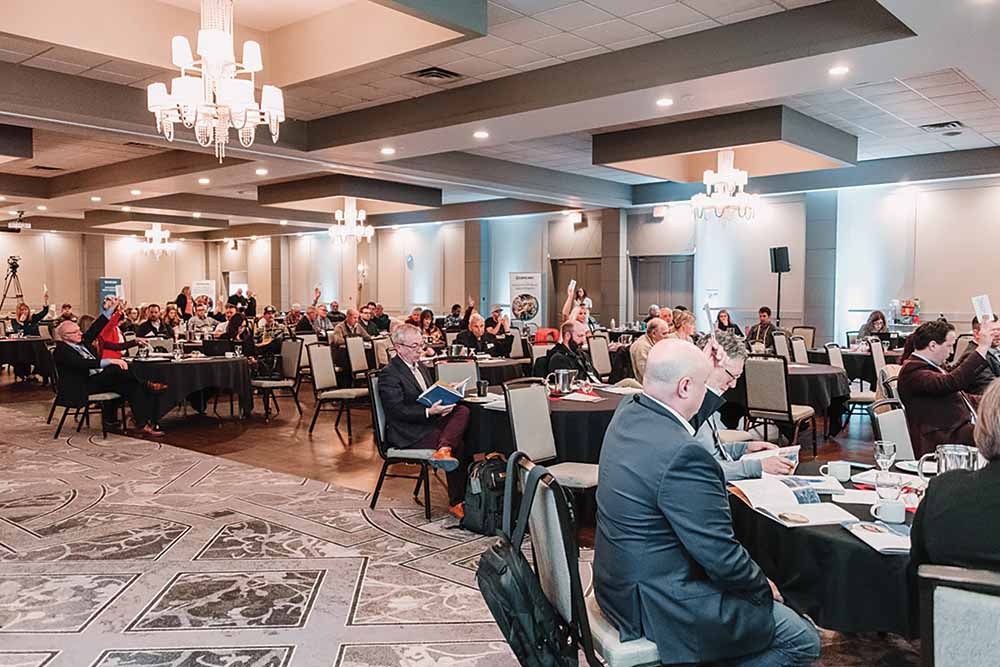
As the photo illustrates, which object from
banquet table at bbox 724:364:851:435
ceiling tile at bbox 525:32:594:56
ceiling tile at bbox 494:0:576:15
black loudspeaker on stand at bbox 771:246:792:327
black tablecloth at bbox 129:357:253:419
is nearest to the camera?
ceiling tile at bbox 494:0:576:15

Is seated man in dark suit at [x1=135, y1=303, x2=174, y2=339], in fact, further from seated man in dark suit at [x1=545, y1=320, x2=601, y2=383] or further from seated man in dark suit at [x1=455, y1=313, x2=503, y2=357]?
seated man in dark suit at [x1=545, y1=320, x2=601, y2=383]

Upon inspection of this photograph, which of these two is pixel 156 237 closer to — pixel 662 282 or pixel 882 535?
pixel 662 282

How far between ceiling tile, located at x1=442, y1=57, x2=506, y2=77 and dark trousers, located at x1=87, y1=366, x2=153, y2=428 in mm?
4979

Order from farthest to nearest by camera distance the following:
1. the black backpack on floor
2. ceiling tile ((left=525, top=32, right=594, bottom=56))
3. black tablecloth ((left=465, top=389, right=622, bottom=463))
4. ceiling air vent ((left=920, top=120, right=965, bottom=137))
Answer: ceiling air vent ((left=920, top=120, right=965, bottom=137)), ceiling tile ((left=525, top=32, right=594, bottom=56)), black tablecloth ((left=465, top=389, right=622, bottom=463)), the black backpack on floor

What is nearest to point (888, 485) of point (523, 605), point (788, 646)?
point (788, 646)

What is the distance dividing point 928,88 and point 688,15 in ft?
12.7

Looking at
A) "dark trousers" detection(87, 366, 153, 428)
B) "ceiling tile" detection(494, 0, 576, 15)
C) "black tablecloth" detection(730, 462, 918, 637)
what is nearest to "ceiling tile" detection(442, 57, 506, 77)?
"ceiling tile" detection(494, 0, 576, 15)

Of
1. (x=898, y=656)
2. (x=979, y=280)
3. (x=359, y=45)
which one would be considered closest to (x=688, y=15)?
(x=359, y=45)

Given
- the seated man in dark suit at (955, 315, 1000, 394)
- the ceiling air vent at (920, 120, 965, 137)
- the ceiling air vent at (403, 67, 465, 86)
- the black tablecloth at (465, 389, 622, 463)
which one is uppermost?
the ceiling air vent at (920, 120, 965, 137)

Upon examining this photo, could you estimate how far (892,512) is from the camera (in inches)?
101

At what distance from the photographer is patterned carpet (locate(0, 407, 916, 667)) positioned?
3.35 m

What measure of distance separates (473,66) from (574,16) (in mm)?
1515

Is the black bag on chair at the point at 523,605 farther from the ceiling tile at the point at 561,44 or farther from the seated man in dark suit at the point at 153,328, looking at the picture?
the seated man in dark suit at the point at 153,328

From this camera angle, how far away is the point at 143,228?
22641mm
